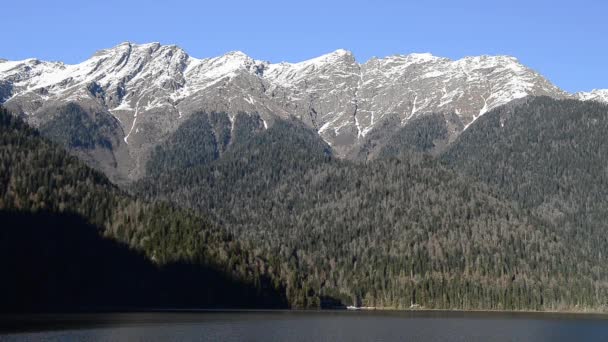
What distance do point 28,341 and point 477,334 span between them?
94.5 metres

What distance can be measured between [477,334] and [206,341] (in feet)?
215

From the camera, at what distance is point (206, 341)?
471ft

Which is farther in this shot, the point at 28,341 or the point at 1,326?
the point at 1,326

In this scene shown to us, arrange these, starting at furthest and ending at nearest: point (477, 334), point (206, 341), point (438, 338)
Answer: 1. point (477, 334)
2. point (438, 338)
3. point (206, 341)

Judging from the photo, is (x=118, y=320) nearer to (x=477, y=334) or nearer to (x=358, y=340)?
(x=358, y=340)

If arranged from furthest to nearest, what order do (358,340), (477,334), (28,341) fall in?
(477,334)
(358,340)
(28,341)

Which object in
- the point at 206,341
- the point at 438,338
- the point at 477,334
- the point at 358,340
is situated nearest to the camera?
the point at 206,341

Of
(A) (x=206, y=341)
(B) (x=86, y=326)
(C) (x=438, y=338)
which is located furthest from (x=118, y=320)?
(C) (x=438, y=338)

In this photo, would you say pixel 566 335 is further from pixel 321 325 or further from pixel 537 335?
pixel 321 325

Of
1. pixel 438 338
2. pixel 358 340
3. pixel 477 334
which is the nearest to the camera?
pixel 358 340

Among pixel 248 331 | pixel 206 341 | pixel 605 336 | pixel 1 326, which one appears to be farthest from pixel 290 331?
pixel 605 336

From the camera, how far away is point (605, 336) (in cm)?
18850

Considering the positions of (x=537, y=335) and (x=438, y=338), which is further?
(x=537, y=335)

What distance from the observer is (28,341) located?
129m
